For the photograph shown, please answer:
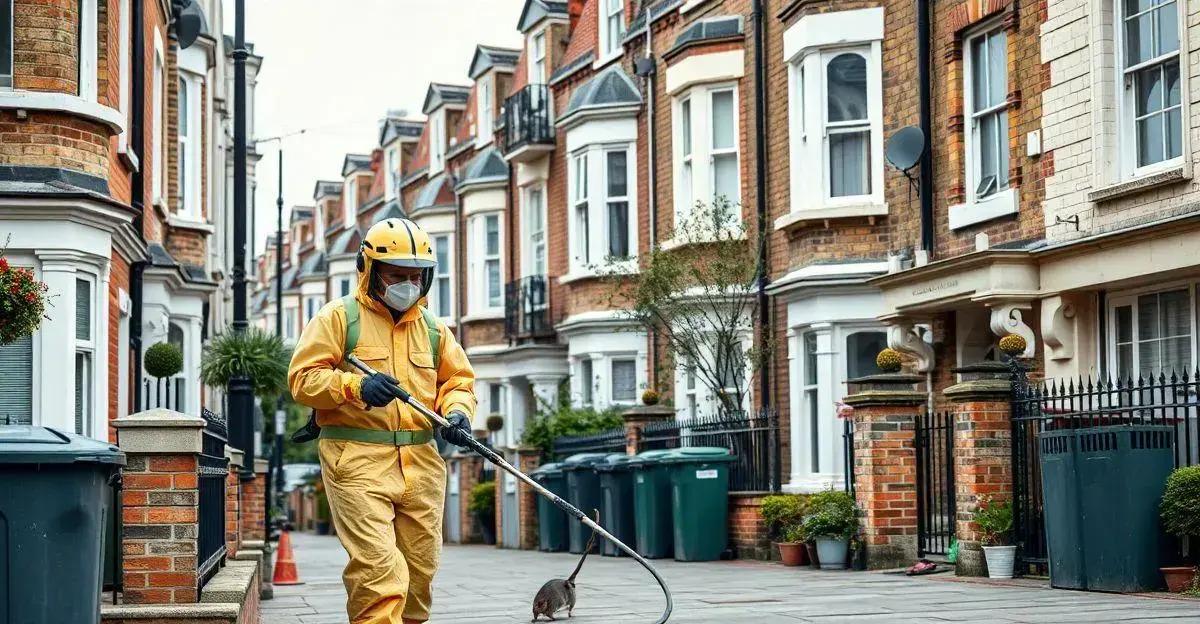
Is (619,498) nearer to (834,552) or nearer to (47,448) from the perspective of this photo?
(834,552)

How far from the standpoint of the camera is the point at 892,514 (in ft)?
51.7

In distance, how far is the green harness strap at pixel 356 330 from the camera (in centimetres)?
753

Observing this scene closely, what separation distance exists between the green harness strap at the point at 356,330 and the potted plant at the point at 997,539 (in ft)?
23.0

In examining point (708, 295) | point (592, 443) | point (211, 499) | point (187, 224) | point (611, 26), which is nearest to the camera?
point (211, 499)

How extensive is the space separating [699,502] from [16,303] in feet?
29.9

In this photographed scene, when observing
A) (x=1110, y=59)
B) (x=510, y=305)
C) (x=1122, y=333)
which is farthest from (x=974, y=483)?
(x=510, y=305)

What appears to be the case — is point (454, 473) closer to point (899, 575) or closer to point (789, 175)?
point (789, 175)

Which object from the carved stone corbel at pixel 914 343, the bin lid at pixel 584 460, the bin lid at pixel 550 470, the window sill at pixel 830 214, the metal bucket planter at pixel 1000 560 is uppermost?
the window sill at pixel 830 214

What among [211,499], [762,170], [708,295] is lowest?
[211,499]

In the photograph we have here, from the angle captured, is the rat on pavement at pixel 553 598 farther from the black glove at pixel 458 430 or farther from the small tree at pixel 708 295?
the small tree at pixel 708 295

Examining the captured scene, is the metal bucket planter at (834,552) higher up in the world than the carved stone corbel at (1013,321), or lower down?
lower down

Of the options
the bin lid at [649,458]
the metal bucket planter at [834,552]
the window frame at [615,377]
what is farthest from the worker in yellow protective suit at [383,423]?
the window frame at [615,377]

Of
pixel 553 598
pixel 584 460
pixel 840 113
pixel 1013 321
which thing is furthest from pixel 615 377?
pixel 553 598

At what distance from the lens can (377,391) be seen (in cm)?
708
